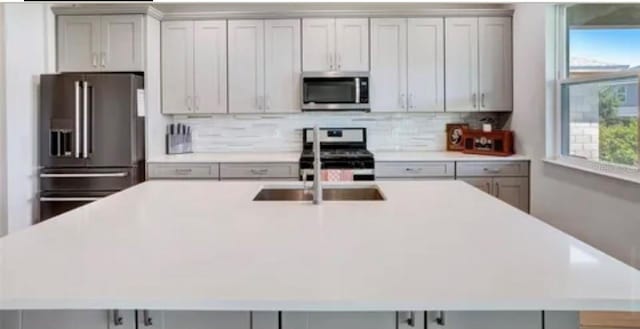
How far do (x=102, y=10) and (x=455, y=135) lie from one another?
10.5 ft

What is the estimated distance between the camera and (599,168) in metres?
3.32

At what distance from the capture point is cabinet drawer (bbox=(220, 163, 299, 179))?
4.31 metres

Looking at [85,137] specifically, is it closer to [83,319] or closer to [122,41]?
[122,41]

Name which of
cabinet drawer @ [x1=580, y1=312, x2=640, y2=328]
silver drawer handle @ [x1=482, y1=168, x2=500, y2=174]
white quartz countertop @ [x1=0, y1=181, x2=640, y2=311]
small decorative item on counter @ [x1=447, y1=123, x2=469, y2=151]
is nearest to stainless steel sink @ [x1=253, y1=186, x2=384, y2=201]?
white quartz countertop @ [x1=0, y1=181, x2=640, y2=311]

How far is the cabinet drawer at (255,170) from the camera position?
4.31 m

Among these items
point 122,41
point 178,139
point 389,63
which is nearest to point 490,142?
point 389,63

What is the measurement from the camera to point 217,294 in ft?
3.67

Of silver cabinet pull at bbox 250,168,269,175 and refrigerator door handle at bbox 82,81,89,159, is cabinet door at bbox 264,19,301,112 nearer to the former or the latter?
silver cabinet pull at bbox 250,168,269,175

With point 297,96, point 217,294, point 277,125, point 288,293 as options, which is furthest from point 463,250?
point 277,125

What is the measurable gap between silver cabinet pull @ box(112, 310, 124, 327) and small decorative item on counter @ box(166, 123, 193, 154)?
11.4 ft

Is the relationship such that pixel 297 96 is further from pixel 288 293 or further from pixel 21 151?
pixel 288 293

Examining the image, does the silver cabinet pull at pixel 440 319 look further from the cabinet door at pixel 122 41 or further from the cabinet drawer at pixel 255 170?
the cabinet door at pixel 122 41

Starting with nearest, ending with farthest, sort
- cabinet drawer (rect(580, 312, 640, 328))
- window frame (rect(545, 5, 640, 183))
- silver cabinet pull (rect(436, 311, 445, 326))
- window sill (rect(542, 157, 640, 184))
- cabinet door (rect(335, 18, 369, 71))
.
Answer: silver cabinet pull (rect(436, 311, 445, 326))
cabinet drawer (rect(580, 312, 640, 328))
window sill (rect(542, 157, 640, 184))
window frame (rect(545, 5, 640, 183))
cabinet door (rect(335, 18, 369, 71))

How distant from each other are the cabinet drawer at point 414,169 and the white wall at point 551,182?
26.4 inches
